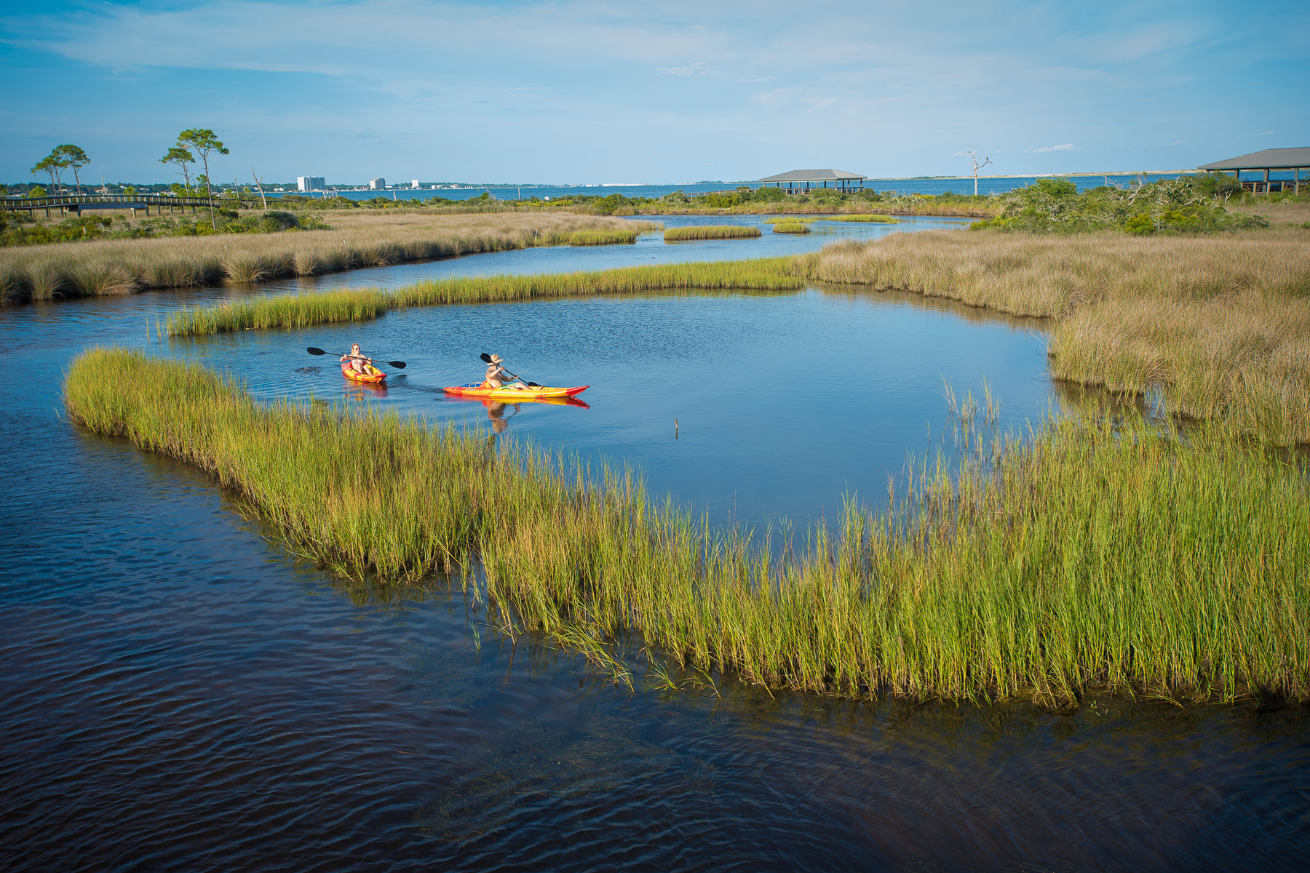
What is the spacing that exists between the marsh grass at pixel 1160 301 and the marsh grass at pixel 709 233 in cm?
2162

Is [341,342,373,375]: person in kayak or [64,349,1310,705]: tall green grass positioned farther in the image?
[341,342,373,375]: person in kayak

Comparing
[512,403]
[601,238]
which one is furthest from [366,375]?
[601,238]

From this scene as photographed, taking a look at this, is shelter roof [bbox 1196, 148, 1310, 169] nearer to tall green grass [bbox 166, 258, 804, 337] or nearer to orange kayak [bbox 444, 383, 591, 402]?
tall green grass [bbox 166, 258, 804, 337]

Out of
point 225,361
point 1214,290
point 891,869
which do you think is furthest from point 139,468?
point 1214,290

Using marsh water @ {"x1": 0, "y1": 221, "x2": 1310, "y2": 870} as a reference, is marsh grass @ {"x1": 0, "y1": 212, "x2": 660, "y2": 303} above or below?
above

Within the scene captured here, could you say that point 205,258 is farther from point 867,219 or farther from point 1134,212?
point 867,219

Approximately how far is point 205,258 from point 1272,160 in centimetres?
7232

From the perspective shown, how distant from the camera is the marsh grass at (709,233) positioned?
5269cm

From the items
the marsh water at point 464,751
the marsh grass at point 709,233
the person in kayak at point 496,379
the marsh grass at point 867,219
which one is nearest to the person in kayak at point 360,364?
the person in kayak at point 496,379

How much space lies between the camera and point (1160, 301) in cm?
1692

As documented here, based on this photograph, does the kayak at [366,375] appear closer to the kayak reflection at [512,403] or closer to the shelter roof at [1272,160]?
the kayak reflection at [512,403]

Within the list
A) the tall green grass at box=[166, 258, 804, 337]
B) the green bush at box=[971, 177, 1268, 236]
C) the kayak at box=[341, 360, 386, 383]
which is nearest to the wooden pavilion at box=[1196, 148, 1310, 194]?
the green bush at box=[971, 177, 1268, 236]

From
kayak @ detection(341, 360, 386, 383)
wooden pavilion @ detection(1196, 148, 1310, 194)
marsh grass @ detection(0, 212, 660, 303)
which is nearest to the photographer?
kayak @ detection(341, 360, 386, 383)

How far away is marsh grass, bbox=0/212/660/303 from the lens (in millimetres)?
26609
